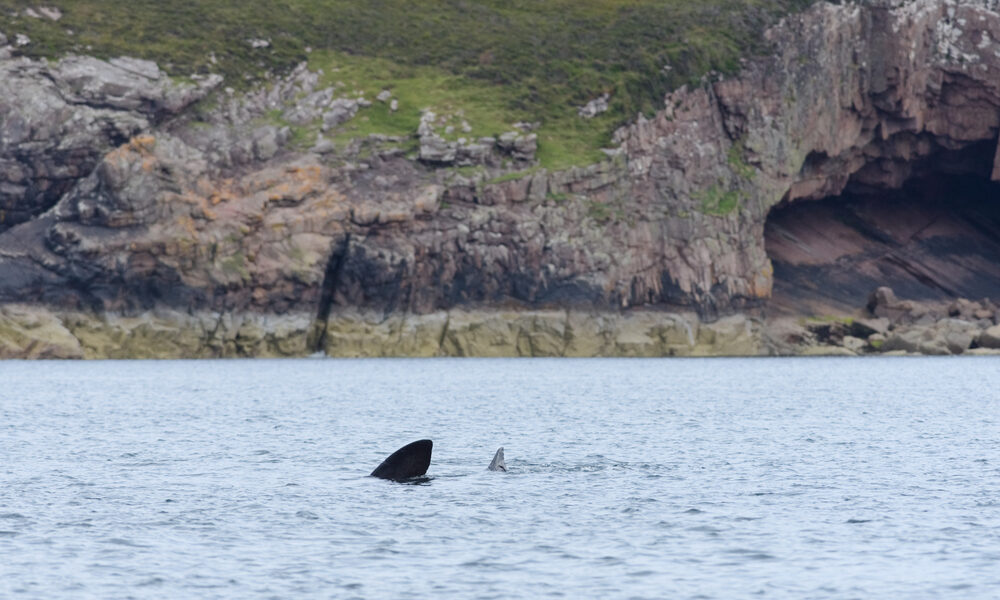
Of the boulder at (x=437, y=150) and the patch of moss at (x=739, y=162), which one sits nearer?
the boulder at (x=437, y=150)

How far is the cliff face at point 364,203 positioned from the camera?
102 m

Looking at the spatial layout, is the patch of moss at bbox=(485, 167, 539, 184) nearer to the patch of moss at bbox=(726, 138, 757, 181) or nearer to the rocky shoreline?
the rocky shoreline

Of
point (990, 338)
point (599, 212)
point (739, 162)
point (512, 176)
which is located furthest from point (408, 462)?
point (990, 338)

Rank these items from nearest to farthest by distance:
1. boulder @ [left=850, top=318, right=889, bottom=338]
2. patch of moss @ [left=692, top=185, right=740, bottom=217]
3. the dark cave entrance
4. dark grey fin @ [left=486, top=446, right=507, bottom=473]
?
1. dark grey fin @ [left=486, top=446, right=507, bottom=473]
2. patch of moss @ [left=692, top=185, right=740, bottom=217]
3. boulder @ [left=850, top=318, right=889, bottom=338]
4. the dark cave entrance

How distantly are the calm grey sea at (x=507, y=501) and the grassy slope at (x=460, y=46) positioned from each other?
56.0m

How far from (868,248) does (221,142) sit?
6579 cm

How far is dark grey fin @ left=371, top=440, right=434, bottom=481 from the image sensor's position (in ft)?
112

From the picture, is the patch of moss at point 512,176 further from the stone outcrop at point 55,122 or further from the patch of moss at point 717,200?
the stone outcrop at point 55,122

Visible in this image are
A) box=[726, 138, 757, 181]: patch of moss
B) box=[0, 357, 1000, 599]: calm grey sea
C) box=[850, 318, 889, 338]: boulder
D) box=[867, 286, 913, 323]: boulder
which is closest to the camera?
box=[0, 357, 1000, 599]: calm grey sea

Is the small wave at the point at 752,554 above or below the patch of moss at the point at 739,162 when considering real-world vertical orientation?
below

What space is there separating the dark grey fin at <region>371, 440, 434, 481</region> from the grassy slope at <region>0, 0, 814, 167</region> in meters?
78.5

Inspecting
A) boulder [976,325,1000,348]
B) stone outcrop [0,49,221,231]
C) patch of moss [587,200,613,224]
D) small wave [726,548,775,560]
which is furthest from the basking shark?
boulder [976,325,1000,348]

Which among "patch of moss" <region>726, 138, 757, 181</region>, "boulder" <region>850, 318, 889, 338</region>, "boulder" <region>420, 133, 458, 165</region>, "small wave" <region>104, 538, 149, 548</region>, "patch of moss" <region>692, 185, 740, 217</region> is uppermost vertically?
"patch of moss" <region>726, 138, 757, 181</region>

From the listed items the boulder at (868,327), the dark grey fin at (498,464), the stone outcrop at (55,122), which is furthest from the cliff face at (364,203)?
the dark grey fin at (498,464)
